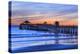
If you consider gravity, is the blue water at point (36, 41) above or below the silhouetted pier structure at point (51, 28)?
below

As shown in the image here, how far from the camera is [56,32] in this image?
248cm

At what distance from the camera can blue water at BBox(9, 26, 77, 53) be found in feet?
7.39

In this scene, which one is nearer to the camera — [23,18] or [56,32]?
[23,18]

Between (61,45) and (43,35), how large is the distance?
31cm

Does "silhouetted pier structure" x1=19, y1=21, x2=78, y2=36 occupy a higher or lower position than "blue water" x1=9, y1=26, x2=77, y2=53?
higher

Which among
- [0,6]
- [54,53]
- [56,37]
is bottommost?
[54,53]

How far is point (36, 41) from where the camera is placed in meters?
2.37

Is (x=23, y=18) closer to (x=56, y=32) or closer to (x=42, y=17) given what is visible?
(x=42, y=17)

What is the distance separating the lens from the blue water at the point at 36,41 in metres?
2.25

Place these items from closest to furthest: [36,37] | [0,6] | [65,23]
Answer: [0,6] → [36,37] → [65,23]

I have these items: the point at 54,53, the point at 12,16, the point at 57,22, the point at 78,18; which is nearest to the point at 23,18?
the point at 12,16

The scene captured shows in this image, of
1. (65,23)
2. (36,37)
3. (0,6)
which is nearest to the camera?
(0,6)

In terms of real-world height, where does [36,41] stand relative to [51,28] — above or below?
below

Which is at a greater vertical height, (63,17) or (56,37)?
(63,17)
